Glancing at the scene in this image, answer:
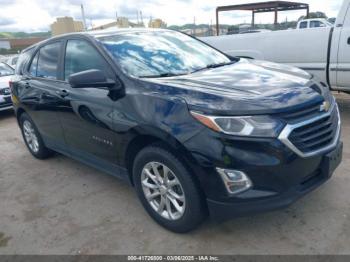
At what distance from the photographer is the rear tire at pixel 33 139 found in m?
4.84

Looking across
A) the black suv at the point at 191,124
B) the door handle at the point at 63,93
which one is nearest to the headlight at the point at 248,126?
the black suv at the point at 191,124

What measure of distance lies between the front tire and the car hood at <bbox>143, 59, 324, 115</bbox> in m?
0.50

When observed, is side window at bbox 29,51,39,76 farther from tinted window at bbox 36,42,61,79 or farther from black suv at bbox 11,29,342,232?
black suv at bbox 11,29,342,232

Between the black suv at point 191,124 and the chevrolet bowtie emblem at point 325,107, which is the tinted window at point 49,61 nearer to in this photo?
the black suv at point 191,124

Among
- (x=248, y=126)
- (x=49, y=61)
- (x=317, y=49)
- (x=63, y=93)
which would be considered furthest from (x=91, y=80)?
(x=317, y=49)

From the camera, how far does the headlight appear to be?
2.32 m

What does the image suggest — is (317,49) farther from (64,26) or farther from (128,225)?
(64,26)

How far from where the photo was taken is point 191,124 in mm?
2447

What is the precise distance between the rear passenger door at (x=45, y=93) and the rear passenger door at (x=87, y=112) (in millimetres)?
190

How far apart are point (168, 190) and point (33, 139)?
304 centimetres

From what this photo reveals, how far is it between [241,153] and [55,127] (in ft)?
8.70

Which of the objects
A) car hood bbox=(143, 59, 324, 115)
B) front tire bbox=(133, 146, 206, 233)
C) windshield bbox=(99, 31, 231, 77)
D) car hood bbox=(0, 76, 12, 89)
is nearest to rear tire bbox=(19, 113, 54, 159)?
windshield bbox=(99, 31, 231, 77)

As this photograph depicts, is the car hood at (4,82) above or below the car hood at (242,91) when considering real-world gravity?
below

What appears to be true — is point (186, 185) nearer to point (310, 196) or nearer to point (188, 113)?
point (188, 113)
